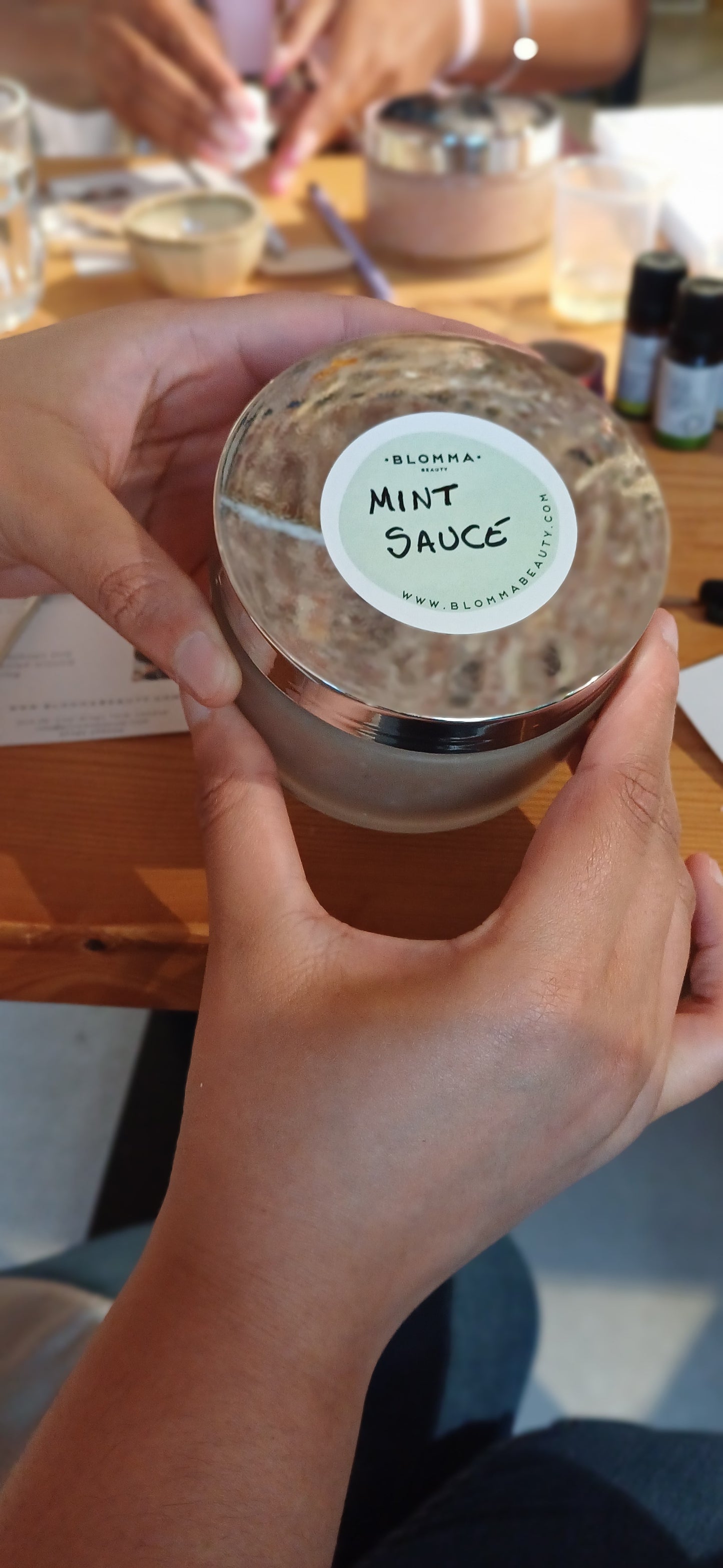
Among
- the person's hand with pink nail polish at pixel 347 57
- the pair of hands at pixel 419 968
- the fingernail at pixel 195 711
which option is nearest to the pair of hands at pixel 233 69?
the person's hand with pink nail polish at pixel 347 57

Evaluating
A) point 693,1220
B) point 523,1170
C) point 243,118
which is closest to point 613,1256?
point 693,1220

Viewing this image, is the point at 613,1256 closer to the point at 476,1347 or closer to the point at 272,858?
the point at 476,1347

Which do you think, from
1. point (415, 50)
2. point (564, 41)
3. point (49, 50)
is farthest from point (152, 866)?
point (49, 50)

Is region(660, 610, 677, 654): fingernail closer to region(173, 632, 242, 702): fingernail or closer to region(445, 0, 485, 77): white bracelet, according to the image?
region(173, 632, 242, 702): fingernail

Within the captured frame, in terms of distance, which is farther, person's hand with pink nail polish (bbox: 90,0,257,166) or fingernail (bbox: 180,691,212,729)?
person's hand with pink nail polish (bbox: 90,0,257,166)

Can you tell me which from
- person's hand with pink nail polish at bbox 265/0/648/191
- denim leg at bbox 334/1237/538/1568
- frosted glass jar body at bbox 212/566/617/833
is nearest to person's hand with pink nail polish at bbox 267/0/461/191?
person's hand with pink nail polish at bbox 265/0/648/191

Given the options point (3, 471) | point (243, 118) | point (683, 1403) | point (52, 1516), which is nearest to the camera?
point (52, 1516)
